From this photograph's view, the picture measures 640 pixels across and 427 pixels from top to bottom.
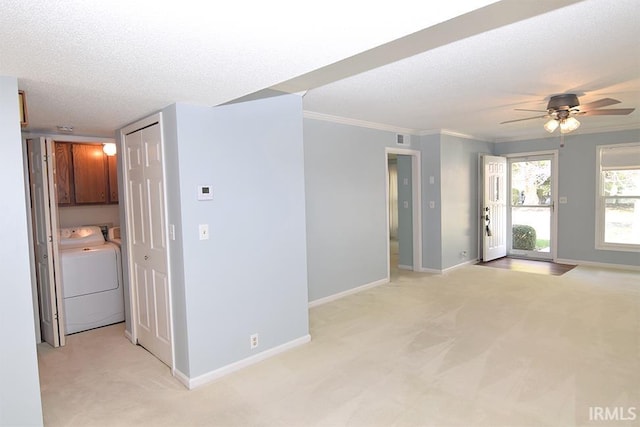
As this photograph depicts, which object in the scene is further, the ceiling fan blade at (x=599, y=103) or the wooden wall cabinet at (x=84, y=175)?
the wooden wall cabinet at (x=84, y=175)

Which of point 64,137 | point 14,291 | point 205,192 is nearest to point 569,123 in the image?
point 205,192

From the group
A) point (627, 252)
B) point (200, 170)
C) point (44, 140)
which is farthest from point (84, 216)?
point (627, 252)

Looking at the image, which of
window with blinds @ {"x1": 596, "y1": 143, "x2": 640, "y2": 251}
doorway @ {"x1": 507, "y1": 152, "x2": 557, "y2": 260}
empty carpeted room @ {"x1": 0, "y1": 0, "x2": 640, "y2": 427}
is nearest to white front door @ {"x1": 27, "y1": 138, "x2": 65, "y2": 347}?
empty carpeted room @ {"x1": 0, "y1": 0, "x2": 640, "y2": 427}

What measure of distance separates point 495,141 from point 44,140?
724cm

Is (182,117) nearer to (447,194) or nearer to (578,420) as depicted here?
(578,420)

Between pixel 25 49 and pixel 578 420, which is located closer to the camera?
pixel 25 49

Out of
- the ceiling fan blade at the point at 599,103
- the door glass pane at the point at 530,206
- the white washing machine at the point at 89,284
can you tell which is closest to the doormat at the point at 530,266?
the door glass pane at the point at 530,206

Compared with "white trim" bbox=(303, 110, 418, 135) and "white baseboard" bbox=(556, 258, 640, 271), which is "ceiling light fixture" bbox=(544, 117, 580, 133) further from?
"white baseboard" bbox=(556, 258, 640, 271)

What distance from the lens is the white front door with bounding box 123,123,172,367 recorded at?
3.02m

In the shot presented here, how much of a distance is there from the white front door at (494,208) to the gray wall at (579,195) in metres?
0.85

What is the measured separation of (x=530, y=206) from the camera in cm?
746

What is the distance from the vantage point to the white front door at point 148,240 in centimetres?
302

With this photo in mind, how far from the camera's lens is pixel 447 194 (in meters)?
6.22

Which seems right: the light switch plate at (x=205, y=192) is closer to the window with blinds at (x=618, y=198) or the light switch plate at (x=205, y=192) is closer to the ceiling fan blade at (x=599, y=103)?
the ceiling fan blade at (x=599, y=103)
